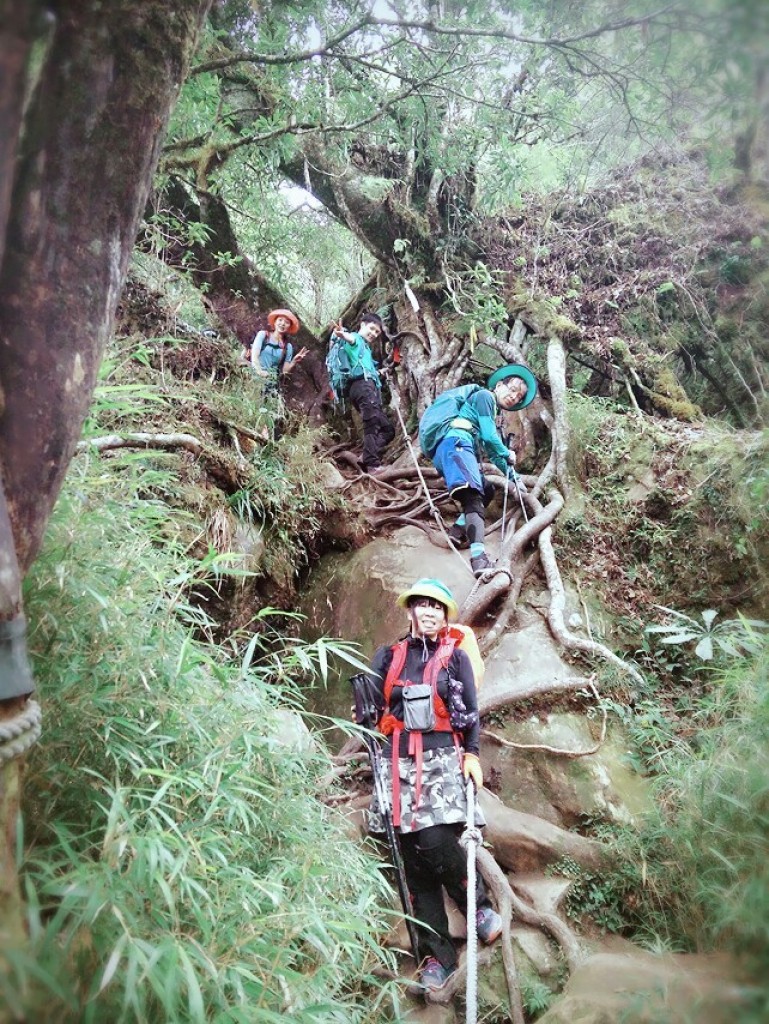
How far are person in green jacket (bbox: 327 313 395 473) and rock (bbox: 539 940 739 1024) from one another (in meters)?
6.49

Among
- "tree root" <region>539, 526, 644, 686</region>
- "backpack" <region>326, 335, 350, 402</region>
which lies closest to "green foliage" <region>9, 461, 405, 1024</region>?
"tree root" <region>539, 526, 644, 686</region>

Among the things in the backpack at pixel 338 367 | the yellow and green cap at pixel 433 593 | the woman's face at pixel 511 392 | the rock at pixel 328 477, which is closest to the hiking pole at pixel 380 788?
the yellow and green cap at pixel 433 593

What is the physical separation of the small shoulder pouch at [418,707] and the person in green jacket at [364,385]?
165 inches

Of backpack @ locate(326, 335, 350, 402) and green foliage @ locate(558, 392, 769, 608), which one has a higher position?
backpack @ locate(326, 335, 350, 402)

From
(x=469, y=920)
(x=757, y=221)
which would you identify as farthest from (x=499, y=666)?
(x=757, y=221)

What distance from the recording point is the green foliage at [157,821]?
1295 millimetres

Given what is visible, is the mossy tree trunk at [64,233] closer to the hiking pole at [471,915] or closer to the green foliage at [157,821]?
the green foliage at [157,821]

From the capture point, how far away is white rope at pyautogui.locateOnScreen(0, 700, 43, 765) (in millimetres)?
1062

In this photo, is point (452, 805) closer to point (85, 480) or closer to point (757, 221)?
point (85, 480)

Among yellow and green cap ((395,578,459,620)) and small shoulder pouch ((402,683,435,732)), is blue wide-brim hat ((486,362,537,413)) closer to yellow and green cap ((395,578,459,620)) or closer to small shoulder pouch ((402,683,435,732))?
yellow and green cap ((395,578,459,620))

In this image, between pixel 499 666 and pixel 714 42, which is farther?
pixel 499 666

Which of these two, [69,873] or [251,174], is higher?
[251,174]

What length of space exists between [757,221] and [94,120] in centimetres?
126

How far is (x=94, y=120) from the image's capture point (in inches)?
48.5
